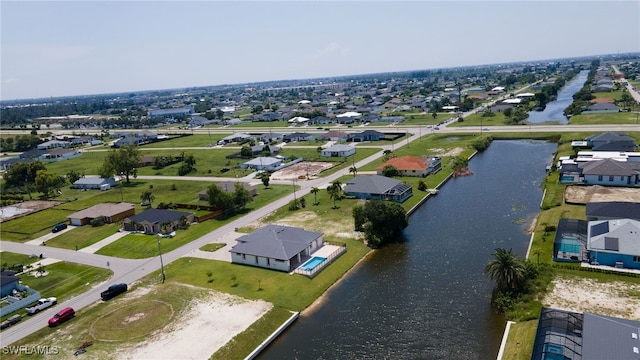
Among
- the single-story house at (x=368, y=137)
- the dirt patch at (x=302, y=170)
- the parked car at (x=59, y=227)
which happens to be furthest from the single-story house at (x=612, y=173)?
the parked car at (x=59, y=227)

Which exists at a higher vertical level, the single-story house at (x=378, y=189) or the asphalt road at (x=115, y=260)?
the single-story house at (x=378, y=189)

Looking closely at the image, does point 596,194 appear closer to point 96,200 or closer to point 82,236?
point 82,236

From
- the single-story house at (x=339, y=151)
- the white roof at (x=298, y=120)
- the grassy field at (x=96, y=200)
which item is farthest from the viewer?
the white roof at (x=298, y=120)

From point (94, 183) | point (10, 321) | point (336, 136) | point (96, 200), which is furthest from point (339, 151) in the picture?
point (10, 321)

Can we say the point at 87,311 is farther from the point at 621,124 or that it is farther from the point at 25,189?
the point at 621,124

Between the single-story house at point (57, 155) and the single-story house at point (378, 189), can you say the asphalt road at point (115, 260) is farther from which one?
the single-story house at point (57, 155)

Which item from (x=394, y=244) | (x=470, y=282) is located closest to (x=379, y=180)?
(x=394, y=244)

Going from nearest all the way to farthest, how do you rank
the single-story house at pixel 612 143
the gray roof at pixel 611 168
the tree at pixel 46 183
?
the gray roof at pixel 611 168, the single-story house at pixel 612 143, the tree at pixel 46 183

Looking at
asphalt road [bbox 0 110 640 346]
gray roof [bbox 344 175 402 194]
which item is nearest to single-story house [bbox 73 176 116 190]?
asphalt road [bbox 0 110 640 346]

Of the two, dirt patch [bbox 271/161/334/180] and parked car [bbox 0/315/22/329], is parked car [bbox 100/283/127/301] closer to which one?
parked car [bbox 0/315/22/329]
